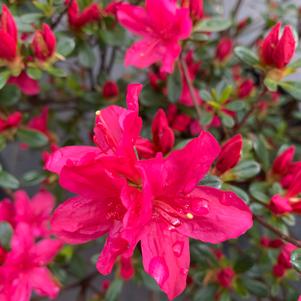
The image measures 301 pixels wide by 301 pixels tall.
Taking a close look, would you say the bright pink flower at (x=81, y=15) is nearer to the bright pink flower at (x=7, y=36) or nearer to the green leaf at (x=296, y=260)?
the bright pink flower at (x=7, y=36)

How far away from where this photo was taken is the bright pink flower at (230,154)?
0.70 m

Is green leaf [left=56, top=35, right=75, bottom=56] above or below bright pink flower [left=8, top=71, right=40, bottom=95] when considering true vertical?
above

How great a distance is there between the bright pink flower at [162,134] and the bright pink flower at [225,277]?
1.25 feet

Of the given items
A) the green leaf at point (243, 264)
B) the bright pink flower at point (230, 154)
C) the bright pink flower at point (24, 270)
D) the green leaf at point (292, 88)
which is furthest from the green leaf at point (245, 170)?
the bright pink flower at point (24, 270)

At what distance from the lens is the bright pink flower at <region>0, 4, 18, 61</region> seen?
77cm

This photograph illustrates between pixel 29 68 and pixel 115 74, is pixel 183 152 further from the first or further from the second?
pixel 115 74

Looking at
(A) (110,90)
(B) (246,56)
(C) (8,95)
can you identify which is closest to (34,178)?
(C) (8,95)

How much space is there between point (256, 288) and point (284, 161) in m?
0.30

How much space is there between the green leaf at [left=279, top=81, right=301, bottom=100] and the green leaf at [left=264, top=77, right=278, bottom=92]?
2 centimetres

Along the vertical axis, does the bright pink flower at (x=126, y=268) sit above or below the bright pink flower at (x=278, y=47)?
below

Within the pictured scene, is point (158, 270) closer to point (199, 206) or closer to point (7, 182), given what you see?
point (199, 206)

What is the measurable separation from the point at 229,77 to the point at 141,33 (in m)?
0.39

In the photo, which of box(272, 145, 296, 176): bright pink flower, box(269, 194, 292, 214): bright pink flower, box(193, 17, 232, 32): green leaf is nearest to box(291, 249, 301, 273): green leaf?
box(269, 194, 292, 214): bright pink flower

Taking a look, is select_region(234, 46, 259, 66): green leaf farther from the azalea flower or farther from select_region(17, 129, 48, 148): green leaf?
select_region(17, 129, 48, 148): green leaf
